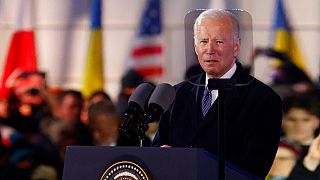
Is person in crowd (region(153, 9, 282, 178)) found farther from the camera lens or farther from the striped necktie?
the camera lens

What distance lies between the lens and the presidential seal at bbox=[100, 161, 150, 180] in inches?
152

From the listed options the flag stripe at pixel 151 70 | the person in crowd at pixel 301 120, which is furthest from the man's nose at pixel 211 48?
the flag stripe at pixel 151 70

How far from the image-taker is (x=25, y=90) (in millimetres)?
10078

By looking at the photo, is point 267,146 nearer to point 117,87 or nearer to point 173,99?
point 173,99

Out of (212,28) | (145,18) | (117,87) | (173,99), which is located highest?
(212,28)

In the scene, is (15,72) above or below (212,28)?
below

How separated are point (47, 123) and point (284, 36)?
9.48 feet

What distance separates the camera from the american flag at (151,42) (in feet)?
37.5

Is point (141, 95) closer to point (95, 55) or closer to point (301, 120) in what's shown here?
point (301, 120)

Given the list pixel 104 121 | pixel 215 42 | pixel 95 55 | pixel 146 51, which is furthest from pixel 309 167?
pixel 95 55

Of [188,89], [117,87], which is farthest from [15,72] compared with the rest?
[188,89]

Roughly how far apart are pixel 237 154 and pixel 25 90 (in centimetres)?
608

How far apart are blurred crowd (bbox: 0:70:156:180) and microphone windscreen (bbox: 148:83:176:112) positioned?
4.01 metres

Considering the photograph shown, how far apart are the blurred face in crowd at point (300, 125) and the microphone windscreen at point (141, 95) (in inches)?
155
